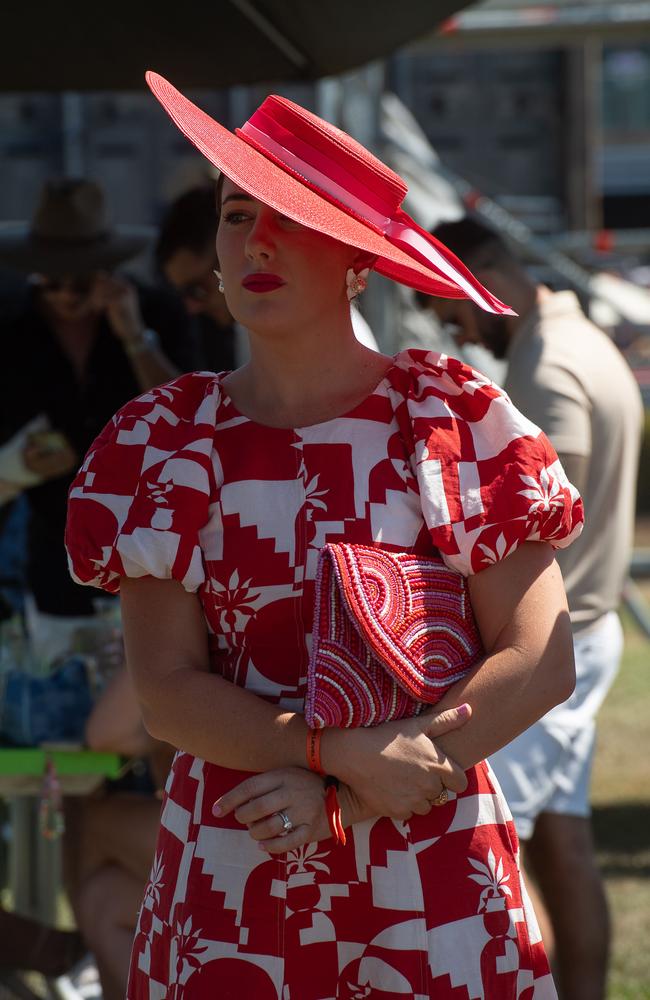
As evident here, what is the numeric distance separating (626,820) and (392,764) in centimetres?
367

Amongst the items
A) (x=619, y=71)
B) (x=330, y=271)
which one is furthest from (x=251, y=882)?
(x=619, y=71)

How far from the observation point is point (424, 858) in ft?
5.23

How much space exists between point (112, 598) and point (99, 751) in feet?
1.99

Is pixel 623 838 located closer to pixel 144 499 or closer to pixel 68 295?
pixel 68 295

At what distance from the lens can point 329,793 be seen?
5.13 ft

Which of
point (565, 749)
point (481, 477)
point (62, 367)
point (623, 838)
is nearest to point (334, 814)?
point (481, 477)

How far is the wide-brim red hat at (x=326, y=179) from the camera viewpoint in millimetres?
1603

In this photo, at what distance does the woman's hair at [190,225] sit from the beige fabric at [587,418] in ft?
3.32

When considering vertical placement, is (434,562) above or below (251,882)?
above

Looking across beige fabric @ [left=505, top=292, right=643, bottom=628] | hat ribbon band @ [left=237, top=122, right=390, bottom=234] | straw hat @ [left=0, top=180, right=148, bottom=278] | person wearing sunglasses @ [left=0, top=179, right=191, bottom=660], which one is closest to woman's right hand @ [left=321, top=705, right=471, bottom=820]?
hat ribbon band @ [left=237, top=122, right=390, bottom=234]

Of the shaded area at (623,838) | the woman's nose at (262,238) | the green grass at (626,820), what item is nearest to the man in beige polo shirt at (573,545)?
the green grass at (626,820)

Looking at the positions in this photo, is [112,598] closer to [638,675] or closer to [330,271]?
[330,271]

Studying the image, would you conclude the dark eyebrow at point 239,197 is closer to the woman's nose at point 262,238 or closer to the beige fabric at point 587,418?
the woman's nose at point 262,238

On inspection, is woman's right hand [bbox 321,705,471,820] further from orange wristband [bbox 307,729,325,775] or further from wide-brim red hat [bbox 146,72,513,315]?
wide-brim red hat [bbox 146,72,513,315]
